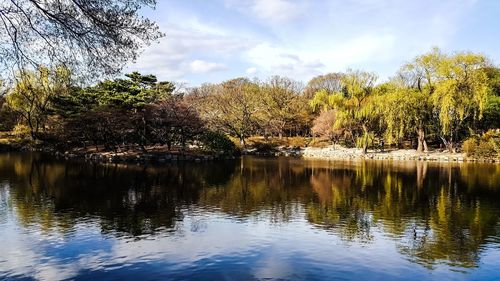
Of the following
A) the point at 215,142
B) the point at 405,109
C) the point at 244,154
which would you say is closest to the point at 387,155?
the point at 405,109

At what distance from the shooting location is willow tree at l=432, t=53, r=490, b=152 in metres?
40.2

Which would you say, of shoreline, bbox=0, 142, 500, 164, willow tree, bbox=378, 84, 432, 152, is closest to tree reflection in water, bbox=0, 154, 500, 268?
shoreline, bbox=0, 142, 500, 164

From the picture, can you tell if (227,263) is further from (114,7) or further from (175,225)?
(114,7)

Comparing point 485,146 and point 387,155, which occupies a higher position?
point 485,146

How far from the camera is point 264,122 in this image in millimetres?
58688

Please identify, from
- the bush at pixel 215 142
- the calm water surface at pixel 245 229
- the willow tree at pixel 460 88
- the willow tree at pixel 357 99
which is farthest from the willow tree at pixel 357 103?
the calm water surface at pixel 245 229

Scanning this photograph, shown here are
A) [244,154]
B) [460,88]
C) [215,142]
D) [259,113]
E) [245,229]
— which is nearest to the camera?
[245,229]

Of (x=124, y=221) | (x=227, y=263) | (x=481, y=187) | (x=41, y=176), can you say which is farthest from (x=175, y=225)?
(x=481, y=187)

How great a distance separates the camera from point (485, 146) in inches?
1586

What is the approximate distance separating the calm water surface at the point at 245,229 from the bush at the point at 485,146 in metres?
17.2

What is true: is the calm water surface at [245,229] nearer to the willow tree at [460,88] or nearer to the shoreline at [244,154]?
the shoreline at [244,154]

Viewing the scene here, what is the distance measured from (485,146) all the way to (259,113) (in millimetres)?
27854

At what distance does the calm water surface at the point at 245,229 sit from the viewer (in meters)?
9.76

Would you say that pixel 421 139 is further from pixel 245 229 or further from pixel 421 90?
pixel 245 229
